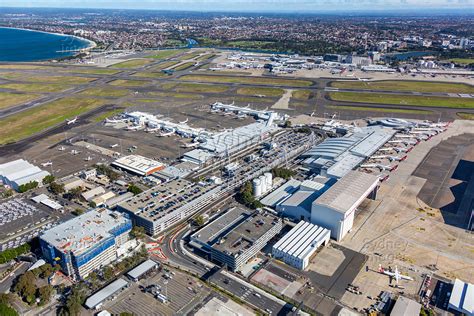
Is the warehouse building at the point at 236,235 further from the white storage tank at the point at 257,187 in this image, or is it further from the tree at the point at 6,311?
the tree at the point at 6,311

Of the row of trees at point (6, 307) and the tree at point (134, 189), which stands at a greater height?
the tree at point (134, 189)

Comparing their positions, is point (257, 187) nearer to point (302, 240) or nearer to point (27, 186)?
point (302, 240)

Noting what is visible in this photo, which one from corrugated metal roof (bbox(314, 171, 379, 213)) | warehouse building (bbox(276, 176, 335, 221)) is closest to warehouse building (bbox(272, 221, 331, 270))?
warehouse building (bbox(276, 176, 335, 221))

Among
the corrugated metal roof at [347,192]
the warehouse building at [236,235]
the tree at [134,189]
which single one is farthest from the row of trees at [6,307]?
the corrugated metal roof at [347,192]

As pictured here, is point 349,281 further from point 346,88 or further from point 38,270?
point 346,88

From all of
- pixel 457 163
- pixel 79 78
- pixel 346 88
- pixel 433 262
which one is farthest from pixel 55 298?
pixel 79 78

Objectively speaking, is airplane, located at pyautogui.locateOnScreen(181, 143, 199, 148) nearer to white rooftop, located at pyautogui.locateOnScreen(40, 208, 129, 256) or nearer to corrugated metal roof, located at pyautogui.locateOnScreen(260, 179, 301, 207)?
corrugated metal roof, located at pyautogui.locateOnScreen(260, 179, 301, 207)
